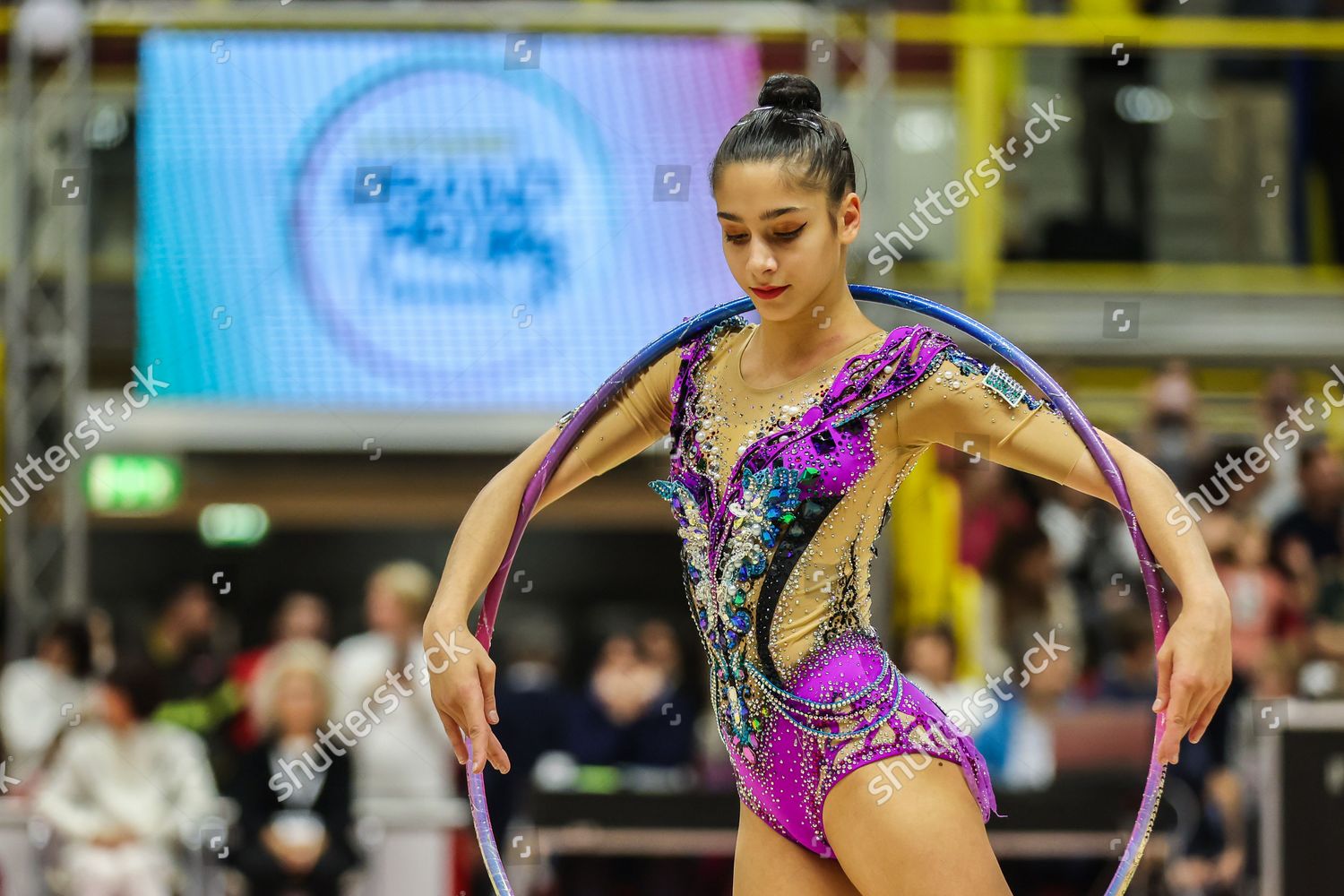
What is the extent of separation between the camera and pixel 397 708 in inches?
228

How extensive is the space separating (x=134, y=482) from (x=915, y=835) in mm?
6899

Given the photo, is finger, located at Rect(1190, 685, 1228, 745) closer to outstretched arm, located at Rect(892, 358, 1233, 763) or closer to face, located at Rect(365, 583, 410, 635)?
outstretched arm, located at Rect(892, 358, 1233, 763)

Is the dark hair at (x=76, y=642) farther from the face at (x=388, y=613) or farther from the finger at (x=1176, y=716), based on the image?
the finger at (x=1176, y=716)

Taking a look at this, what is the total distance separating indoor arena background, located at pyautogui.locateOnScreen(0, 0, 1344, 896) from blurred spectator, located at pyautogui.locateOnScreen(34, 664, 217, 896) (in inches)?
0.7

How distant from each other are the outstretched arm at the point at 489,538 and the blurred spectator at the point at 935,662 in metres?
3.19

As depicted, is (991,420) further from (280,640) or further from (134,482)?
(134,482)

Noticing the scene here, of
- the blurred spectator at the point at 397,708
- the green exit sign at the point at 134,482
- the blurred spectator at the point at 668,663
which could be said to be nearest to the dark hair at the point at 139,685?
the blurred spectator at the point at 397,708

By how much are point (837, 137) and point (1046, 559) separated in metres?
4.12

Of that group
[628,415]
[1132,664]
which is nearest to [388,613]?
[1132,664]

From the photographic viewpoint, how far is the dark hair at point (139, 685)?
19.5 feet

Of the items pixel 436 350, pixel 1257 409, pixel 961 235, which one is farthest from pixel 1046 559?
pixel 436 350

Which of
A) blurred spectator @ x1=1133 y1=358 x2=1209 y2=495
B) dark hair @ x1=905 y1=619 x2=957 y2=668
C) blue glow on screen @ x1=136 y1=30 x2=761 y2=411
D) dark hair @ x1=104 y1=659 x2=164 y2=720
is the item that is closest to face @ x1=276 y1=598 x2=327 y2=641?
dark hair @ x1=104 y1=659 x2=164 y2=720

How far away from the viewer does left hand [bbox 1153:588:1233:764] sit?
218 cm

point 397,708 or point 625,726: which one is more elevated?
point 397,708
